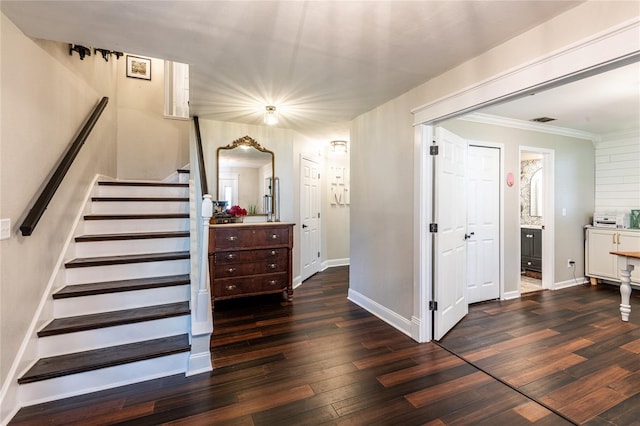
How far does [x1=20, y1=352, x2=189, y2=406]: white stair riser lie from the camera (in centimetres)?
184

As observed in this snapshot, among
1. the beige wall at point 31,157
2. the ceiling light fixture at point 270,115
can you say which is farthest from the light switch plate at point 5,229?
the ceiling light fixture at point 270,115

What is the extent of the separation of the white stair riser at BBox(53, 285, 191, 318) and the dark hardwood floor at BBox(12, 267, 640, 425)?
60 centimetres

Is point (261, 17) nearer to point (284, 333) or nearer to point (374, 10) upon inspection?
Result: point (374, 10)

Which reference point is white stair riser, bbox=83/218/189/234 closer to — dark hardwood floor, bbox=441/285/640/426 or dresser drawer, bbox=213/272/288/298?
dresser drawer, bbox=213/272/288/298

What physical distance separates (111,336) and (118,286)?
40 cm

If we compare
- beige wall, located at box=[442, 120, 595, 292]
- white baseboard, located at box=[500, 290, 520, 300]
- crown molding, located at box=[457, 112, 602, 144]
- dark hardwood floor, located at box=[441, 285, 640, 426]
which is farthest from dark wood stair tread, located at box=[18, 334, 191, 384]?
white baseboard, located at box=[500, 290, 520, 300]

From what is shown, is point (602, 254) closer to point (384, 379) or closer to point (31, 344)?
point (384, 379)

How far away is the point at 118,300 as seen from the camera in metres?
2.39

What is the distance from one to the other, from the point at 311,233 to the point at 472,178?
2608 mm

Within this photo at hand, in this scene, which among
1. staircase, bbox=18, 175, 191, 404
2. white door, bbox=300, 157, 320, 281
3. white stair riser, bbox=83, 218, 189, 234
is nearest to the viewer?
staircase, bbox=18, 175, 191, 404

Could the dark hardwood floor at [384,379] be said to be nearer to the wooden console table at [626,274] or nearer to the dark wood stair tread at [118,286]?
the wooden console table at [626,274]

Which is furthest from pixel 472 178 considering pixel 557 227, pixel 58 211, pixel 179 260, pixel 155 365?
pixel 58 211

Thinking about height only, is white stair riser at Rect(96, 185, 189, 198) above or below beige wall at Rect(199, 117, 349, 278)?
below

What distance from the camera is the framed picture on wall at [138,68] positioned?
4352 millimetres
